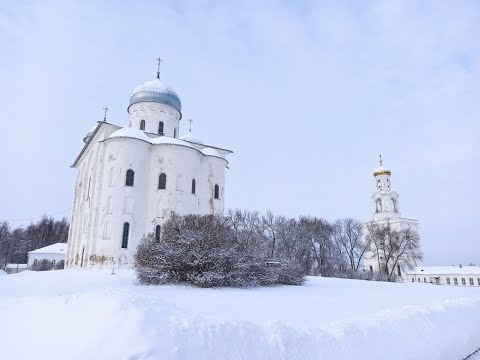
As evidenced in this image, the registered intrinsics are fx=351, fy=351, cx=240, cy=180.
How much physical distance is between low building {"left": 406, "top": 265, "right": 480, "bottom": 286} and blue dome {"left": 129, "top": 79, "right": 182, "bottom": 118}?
41.8 m

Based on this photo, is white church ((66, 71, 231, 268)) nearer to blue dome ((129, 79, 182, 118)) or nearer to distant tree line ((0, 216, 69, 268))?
blue dome ((129, 79, 182, 118))

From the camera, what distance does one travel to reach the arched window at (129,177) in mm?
26844

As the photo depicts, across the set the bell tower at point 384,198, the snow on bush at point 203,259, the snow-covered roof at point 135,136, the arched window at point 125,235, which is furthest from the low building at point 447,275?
the snow on bush at point 203,259

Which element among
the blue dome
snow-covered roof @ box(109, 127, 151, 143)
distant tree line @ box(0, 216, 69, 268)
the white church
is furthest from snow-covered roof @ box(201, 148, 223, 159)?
distant tree line @ box(0, 216, 69, 268)

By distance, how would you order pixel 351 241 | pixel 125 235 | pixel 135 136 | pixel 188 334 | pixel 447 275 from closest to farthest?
pixel 188 334
pixel 125 235
pixel 135 136
pixel 351 241
pixel 447 275

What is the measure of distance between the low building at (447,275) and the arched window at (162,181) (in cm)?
4097

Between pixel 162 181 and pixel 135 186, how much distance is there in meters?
2.22

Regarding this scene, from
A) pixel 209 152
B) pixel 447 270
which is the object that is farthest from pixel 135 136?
pixel 447 270

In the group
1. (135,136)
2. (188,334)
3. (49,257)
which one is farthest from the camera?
(49,257)

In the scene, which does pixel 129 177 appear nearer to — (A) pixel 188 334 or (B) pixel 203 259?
(B) pixel 203 259

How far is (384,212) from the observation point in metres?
51.9

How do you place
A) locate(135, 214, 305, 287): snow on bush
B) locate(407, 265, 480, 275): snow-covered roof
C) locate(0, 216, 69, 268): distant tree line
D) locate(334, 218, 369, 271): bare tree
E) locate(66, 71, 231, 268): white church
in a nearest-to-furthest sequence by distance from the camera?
locate(135, 214, 305, 287): snow on bush
locate(66, 71, 231, 268): white church
locate(334, 218, 369, 271): bare tree
locate(407, 265, 480, 275): snow-covered roof
locate(0, 216, 69, 268): distant tree line

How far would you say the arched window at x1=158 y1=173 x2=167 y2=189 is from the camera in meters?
28.1

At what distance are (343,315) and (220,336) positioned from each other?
14.4ft
